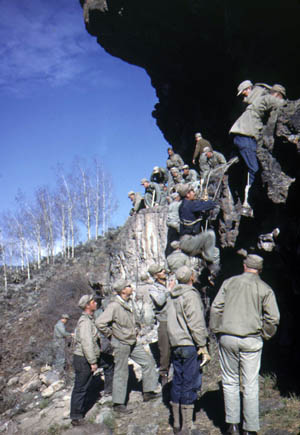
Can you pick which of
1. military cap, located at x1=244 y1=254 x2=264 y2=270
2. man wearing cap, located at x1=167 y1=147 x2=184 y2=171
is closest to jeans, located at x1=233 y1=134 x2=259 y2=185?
military cap, located at x1=244 y1=254 x2=264 y2=270

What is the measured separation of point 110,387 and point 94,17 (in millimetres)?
18100

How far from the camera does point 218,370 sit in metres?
6.82

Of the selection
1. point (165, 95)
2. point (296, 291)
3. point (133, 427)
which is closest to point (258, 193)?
point (296, 291)

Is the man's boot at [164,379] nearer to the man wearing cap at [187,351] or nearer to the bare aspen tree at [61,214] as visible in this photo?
the man wearing cap at [187,351]

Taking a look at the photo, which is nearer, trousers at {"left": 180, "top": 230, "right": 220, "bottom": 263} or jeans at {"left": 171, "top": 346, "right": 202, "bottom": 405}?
jeans at {"left": 171, "top": 346, "right": 202, "bottom": 405}

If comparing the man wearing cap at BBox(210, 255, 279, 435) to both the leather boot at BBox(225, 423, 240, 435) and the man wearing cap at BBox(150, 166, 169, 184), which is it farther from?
the man wearing cap at BBox(150, 166, 169, 184)

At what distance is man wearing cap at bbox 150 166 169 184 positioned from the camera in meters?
16.1

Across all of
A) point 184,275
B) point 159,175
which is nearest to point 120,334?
point 184,275

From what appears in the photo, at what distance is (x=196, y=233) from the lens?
8562mm

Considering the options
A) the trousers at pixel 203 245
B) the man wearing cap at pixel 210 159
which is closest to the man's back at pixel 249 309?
the trousers at pixel 203 245

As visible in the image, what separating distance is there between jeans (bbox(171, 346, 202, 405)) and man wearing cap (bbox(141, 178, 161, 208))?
9793 mm

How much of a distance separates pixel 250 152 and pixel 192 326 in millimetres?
3576

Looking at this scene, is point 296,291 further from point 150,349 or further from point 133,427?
point 150,349

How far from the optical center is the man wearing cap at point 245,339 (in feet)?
13.8
